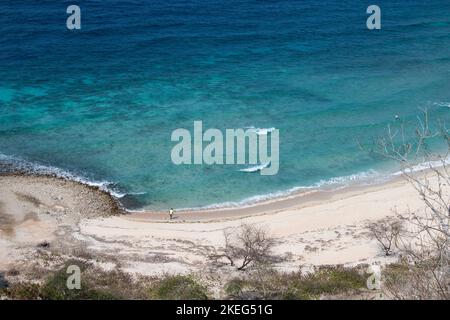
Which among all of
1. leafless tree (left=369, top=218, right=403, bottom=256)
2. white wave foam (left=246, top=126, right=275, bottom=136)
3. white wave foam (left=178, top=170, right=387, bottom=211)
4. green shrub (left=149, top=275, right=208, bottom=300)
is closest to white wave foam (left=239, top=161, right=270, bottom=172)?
white wave foam (left=178, top=170, right=387, bottom=211)

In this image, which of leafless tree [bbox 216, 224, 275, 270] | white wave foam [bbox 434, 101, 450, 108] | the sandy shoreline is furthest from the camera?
white wave foam [bbox 434, 101, 450, 108]

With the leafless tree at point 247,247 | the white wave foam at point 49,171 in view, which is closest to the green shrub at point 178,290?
the leafless tree at point 247,247

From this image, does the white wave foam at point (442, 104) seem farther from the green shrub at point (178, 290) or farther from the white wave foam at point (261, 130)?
the green shrub at point (178, 290)

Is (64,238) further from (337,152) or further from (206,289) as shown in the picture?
(337,152)

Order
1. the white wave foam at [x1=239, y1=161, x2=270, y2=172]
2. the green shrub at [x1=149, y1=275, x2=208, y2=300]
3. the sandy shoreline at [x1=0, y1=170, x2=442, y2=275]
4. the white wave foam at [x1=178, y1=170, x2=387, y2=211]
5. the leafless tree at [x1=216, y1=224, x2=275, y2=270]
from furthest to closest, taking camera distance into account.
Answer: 1. the white wave foam at [x1=239, y1=161, x2=270, y2=172]
2. the white wave foam at [x1=178, y1=170, x2=387, y2=211]
3. the sandy shoreline at [x1=0, y1=170, x2=442, y2=275]
4. the leafless tree at [x1=216, y1=224, x2=275, y2=270]
5. the green shrub at [x1=149, y1=275, x2=208, y2=300]

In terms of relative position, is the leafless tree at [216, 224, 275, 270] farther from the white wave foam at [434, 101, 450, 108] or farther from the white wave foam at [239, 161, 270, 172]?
the white wave foam at [434, 101, 450, 108]
